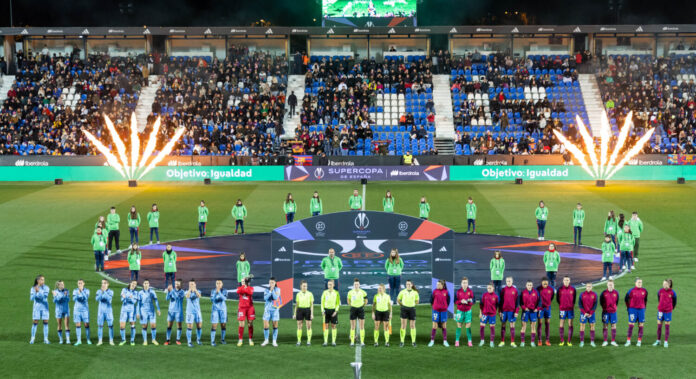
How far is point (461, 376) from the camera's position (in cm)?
1652

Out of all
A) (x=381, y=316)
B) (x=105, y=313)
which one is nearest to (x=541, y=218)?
(x=381, y=316)

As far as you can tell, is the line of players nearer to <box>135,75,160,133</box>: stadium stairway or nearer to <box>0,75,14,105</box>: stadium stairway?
<box>135,75,160,133</box>: stadium stairway

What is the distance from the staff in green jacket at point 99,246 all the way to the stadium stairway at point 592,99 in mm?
38183

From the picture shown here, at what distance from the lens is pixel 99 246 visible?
25.6 metres

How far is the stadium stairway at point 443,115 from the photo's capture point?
55188mm

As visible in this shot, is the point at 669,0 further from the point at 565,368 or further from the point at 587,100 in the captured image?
the point at 565,368

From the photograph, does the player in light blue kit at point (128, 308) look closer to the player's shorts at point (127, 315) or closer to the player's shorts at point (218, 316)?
the player's shorts at point (127, 315)

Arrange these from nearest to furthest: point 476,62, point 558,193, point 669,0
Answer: point 558,193, point 476,62, point 669,0

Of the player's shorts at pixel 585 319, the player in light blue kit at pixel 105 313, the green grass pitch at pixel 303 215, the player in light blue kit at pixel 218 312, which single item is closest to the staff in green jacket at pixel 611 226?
the green grass pitch at pixel 303 215

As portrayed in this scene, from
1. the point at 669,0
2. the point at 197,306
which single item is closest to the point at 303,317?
the point at 197,306

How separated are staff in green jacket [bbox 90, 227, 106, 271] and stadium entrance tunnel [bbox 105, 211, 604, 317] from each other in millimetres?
339

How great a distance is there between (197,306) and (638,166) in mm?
36822

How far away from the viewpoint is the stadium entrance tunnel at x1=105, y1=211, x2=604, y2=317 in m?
21.0

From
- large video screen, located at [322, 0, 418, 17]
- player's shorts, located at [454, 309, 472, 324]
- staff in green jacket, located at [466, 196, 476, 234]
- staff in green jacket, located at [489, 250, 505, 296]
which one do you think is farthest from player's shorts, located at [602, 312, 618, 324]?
large video screen, located at [322, 0, 418, 17]
